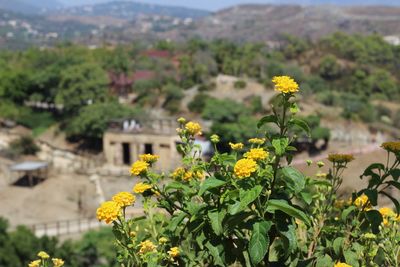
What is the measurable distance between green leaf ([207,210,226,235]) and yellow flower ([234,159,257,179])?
0.27 metres

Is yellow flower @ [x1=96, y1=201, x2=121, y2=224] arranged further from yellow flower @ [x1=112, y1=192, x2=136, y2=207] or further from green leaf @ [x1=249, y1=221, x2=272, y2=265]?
green leaf @ [x1=249, y1=221, x2=272, y2=265]

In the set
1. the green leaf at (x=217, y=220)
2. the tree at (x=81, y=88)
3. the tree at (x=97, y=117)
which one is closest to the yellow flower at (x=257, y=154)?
the green leaf at (x=217, y=220)

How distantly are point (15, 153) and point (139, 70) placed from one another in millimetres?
19485

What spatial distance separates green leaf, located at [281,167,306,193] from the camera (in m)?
2.38

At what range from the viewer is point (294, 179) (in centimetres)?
239

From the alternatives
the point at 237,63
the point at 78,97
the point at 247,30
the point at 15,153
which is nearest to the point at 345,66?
the point at 237,63

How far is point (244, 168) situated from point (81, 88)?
3587cm

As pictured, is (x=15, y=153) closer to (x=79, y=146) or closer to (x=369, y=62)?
(x=79, y=146)

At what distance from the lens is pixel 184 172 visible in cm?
322

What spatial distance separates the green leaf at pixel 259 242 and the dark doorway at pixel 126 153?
29906mm

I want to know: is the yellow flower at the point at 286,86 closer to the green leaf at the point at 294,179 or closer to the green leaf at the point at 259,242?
the green leaf at the point at 294,179

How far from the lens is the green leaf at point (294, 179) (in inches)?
93.6

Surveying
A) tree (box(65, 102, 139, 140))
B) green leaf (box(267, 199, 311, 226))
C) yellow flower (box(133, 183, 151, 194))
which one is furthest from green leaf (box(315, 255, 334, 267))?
tree (box(65, 102, 139, 140))

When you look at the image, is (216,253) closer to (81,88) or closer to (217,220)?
(217,220)
